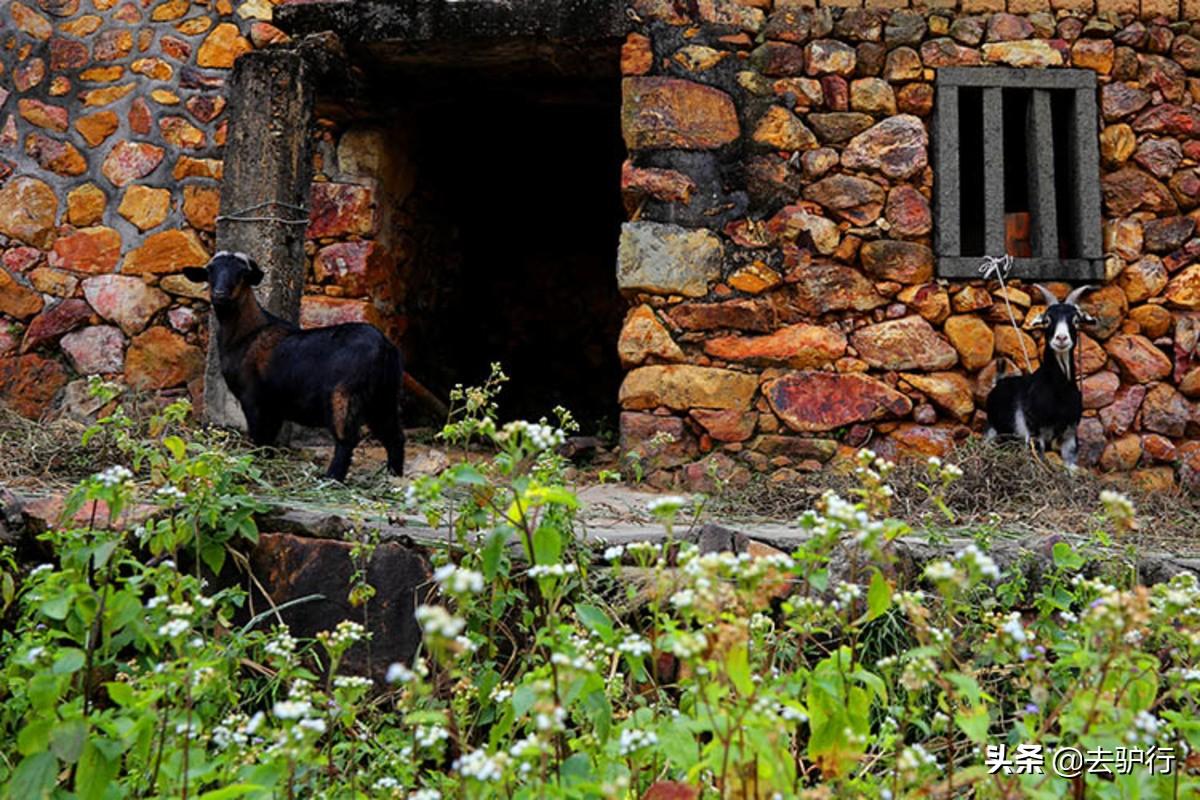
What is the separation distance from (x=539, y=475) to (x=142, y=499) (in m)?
1.38

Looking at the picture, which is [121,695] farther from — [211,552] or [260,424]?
[260,424]

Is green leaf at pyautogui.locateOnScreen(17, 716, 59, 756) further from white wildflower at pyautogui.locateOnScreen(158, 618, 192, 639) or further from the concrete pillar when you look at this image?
the concrete pillar

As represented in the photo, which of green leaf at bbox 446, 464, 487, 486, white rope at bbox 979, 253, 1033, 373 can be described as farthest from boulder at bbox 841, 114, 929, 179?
green leaf at bbox 446, 464, 487, 486

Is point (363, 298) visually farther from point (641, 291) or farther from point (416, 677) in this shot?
point (416, 677)

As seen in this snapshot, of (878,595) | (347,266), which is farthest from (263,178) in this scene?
(878,595)

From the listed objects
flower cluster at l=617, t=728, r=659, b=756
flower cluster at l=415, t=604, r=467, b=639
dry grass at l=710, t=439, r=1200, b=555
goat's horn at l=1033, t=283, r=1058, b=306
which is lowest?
dry grass at l=710, t=439, r=1200, b=555

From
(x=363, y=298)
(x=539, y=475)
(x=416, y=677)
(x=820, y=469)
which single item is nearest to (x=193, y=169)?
(x=363, y=298)

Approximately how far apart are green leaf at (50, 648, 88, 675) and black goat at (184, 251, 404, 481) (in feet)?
7.73

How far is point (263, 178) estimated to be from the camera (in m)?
5.02

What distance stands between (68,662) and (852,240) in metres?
4.07

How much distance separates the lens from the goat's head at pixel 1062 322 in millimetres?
4629

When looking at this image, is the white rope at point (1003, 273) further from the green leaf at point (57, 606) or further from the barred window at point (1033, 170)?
the green leaf at point (57, 606)

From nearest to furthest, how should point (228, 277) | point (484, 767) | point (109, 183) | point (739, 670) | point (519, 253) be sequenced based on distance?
point (484, 767), point (739, 670), point (228, 277), point (109, 183), point (519, 253)

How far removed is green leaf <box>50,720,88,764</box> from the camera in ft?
5.12
